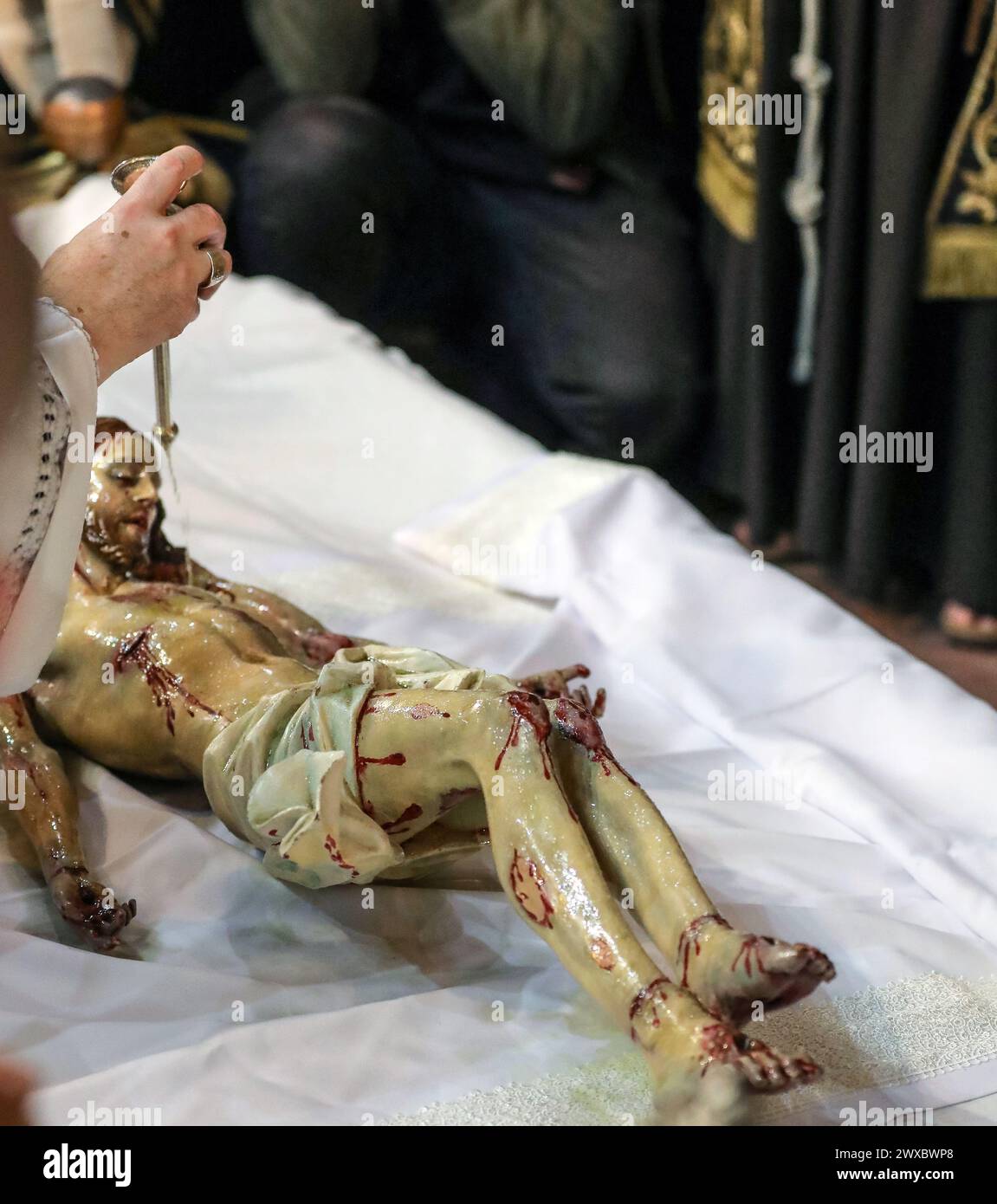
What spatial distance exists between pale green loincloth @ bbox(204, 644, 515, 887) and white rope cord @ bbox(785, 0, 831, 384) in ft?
4.65

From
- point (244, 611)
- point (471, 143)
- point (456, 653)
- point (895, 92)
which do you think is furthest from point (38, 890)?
point (471, 143)

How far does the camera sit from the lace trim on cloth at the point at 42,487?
3.42 ft

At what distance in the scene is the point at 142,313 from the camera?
3.81 ft

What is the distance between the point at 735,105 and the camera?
8.37 feet

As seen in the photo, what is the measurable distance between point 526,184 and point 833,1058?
2.25m

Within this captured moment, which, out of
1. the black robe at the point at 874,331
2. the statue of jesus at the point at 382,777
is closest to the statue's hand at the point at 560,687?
the statue of jesus at the point at 382,777

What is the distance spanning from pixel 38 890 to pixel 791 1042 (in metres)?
0.63

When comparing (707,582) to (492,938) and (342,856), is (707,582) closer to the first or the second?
(492,938)

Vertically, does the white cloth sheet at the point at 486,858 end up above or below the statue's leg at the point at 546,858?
below

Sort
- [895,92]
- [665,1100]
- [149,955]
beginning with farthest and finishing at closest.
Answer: [895,92], [149,955], [665,1100]

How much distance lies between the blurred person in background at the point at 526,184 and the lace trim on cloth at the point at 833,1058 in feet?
6.03

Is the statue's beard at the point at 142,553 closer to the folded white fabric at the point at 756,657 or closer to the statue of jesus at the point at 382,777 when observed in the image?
the statue of jesus at the point at 382,777

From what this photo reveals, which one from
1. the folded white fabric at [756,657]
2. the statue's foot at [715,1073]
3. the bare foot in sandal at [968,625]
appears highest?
the statue's foot at [715,1073]

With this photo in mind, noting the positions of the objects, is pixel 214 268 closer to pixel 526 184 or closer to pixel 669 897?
pixel 669 897
